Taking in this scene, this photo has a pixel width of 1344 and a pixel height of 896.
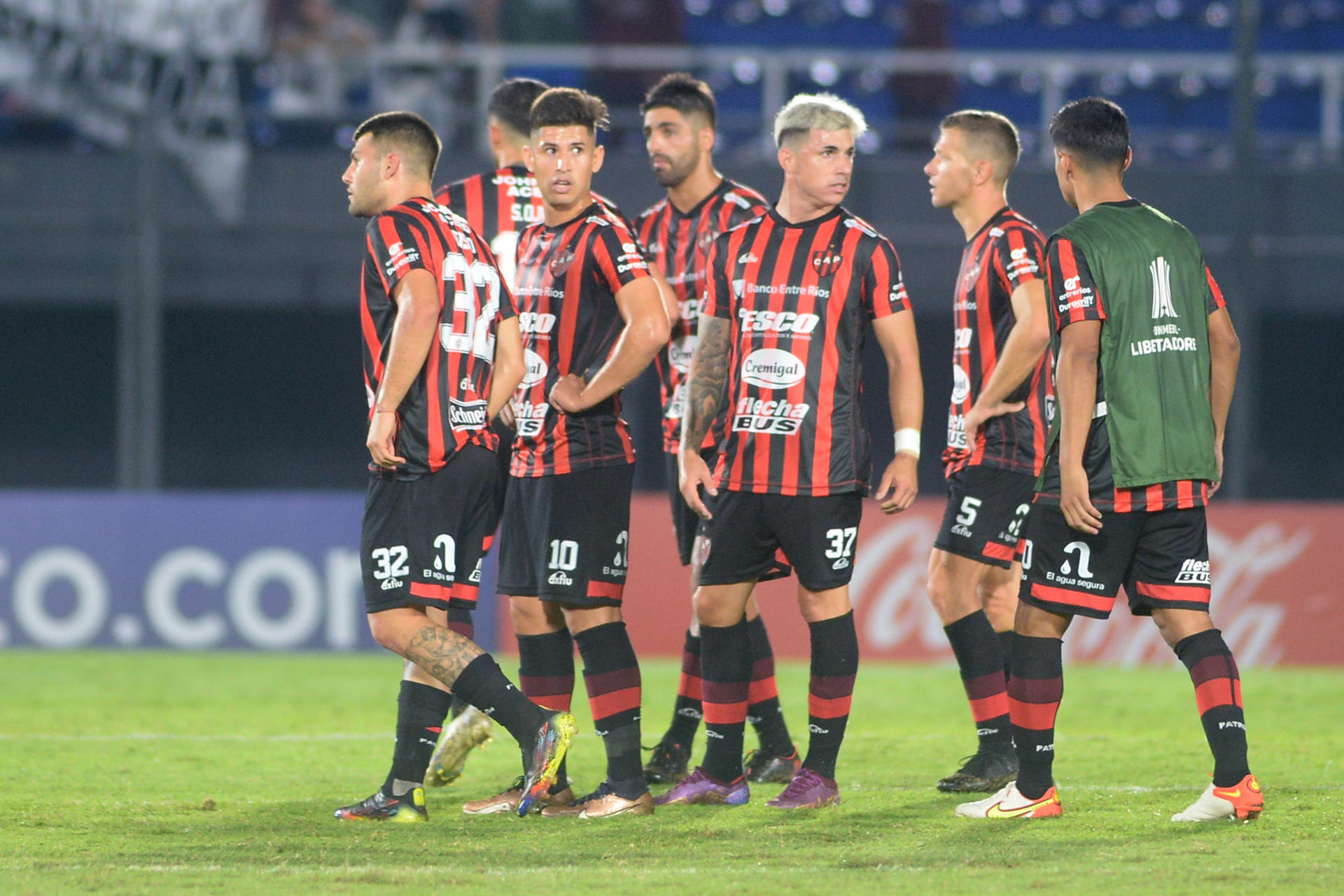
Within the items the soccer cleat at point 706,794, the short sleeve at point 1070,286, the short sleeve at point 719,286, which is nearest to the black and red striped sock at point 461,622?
the soccer cleat at point 706,794

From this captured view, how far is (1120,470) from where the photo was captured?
468 centimetres

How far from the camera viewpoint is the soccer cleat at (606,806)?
4.89 m

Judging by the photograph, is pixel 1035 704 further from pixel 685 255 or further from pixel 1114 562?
pixel 685 255

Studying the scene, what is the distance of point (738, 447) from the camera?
501 cm

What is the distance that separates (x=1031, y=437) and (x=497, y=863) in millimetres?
2416

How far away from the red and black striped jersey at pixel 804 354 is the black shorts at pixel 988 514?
61cm

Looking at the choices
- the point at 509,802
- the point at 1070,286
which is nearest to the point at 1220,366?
the point at 1070,286

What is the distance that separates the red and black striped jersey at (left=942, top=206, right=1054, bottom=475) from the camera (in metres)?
5.51

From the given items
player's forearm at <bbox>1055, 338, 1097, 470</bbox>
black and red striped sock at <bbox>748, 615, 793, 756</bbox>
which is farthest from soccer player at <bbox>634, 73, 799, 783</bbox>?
player's forearm at <bbox>1055, 338, 1097, 470</bbox>

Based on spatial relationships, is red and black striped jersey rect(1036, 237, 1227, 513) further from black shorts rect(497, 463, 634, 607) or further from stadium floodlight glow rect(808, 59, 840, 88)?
stadium floodlight glow rect(808, 59, 840, 88)

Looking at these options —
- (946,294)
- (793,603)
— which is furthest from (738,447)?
(946,294)

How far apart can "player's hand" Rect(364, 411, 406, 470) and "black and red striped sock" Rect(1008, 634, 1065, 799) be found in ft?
6.20

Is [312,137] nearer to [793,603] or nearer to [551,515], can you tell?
[793,603]

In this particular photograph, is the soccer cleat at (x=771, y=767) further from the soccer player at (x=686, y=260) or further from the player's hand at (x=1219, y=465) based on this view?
the player's hand at (x=1219, y=465)
